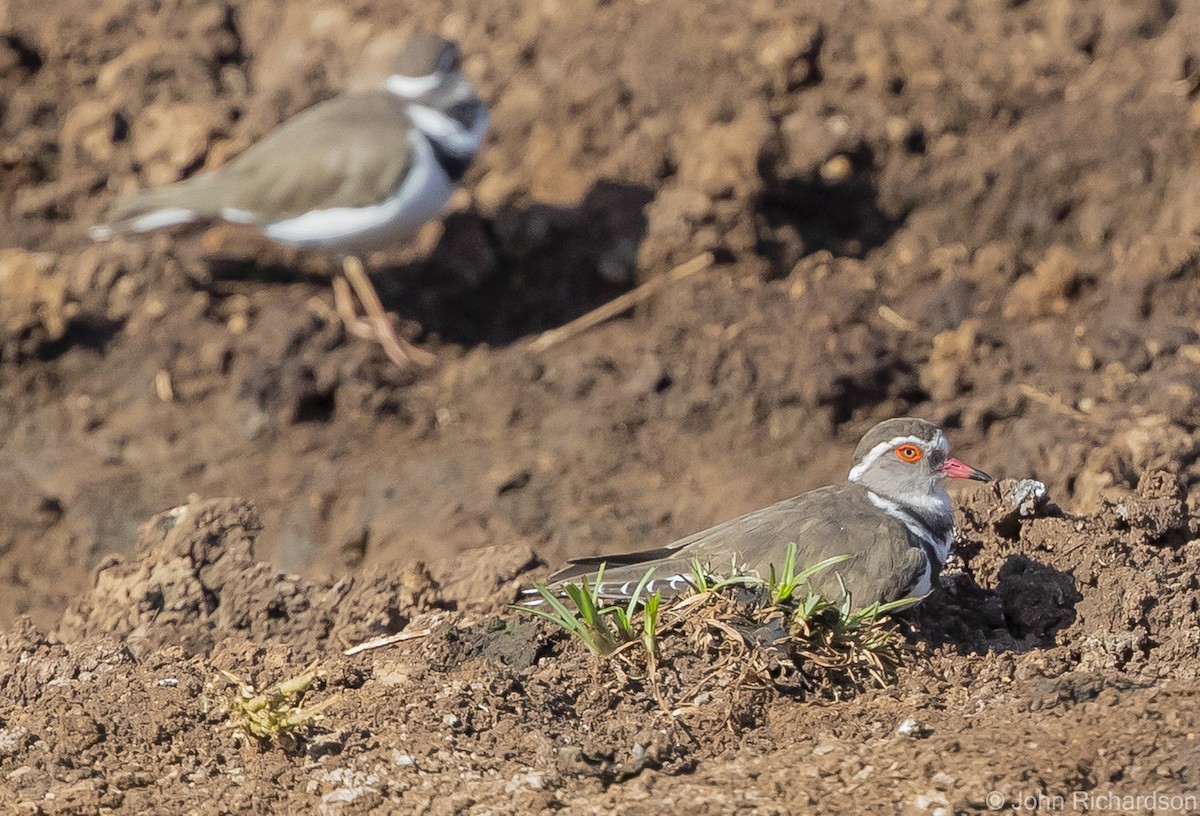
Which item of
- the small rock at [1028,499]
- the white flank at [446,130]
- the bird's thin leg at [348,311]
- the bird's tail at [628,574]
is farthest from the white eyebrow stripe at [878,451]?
the white flank at [446,130]

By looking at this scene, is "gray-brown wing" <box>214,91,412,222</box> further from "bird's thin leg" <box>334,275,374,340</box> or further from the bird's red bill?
the bird's red bill

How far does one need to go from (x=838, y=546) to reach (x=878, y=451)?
830mm

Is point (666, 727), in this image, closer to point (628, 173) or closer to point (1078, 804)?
point (1078, 804)

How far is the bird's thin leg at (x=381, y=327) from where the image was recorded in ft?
28.0

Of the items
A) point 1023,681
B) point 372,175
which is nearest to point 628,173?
point 372,175

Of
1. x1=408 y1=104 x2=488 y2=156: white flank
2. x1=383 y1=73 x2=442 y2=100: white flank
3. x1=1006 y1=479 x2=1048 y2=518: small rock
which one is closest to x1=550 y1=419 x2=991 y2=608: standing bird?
x1=1006 y1=479 x2=1048 y2=518: small rock

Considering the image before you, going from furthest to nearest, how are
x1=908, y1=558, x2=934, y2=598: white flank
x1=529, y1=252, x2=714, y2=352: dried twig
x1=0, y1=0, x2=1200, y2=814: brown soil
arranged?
x1=529, y1=252, x2=714, y2=352: dried twig < x1=908, y1=558, x2=934, y2=598: white flank < x1=0, y1=0, x2=1200, y2=814: brown soil

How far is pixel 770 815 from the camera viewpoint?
3.61 m

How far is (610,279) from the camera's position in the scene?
28.9 ft

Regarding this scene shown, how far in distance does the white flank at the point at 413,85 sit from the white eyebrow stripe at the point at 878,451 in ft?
15.7

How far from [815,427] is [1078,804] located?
12.7 feet

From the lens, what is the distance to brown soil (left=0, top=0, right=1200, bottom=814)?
4047 mm

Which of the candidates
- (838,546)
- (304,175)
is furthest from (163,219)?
(838,546)

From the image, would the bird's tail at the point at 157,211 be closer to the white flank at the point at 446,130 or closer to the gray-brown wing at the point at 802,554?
the white flank at the point at 446,130
